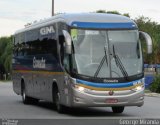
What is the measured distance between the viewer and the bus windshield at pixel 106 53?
61.9ft

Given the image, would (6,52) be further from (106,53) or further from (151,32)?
(106,53)

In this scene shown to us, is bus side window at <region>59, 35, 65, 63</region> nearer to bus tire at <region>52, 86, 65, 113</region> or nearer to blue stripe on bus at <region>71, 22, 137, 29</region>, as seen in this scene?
blue stripe on bus at <region>71, 22, 137, 29</region>

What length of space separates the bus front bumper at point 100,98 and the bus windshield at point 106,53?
1.86 ft

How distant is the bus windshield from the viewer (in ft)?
61.9

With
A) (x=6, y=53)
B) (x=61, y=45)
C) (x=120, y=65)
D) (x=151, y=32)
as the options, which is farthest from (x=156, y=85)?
(x=6, y=53)

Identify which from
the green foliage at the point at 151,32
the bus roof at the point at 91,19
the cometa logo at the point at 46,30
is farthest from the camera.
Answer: the green foliage at the point at 151,32

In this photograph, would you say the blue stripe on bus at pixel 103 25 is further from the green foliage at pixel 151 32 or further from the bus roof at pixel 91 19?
the green foliage at pixel 151 32

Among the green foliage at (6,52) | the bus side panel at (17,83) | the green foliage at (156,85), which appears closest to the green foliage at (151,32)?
the green foliage at (6,52)

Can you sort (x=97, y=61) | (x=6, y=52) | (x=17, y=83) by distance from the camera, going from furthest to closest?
(x=6, y=52) → (x=17, y=83) → (x=97, y=61)

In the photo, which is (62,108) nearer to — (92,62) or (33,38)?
(92,62)

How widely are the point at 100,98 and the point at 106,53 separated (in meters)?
1.49

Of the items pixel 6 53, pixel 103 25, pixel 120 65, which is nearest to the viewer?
pixel 120 65

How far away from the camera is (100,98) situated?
18.6 metres

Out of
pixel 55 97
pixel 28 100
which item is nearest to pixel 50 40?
pixel 55 97
